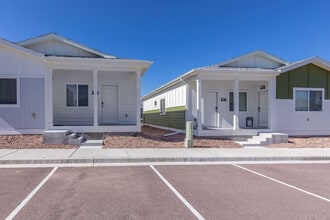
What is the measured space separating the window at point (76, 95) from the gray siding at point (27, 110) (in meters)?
2.21

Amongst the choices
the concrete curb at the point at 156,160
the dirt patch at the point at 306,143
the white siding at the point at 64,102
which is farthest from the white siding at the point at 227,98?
the concrete curb at the point at 156,160

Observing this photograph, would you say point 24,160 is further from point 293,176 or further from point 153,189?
point 293,176

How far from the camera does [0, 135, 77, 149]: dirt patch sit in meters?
12.1

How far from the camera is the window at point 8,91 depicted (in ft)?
44.3

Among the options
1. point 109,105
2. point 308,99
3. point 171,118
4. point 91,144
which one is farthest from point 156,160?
point 308,99

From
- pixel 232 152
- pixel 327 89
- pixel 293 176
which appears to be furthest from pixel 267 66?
pixel 293 176

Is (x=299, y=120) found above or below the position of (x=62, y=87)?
below

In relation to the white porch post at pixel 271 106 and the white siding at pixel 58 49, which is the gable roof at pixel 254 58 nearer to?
the white porch post at pixel 271 106

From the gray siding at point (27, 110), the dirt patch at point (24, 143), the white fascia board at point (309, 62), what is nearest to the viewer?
the dirt patch at point (24, 143)

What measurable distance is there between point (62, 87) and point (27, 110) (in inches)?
104

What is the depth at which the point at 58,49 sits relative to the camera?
15609 mm

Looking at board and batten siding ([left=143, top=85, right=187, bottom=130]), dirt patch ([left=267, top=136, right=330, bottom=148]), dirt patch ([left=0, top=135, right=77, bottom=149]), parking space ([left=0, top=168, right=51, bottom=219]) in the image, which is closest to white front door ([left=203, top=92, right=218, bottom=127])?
board and batten siding ([left=143, top=85, right=187, bottom=130])

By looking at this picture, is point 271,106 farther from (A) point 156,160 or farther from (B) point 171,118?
(A) point 156,160

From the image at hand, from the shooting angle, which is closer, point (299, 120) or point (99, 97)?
point (99, 97)
